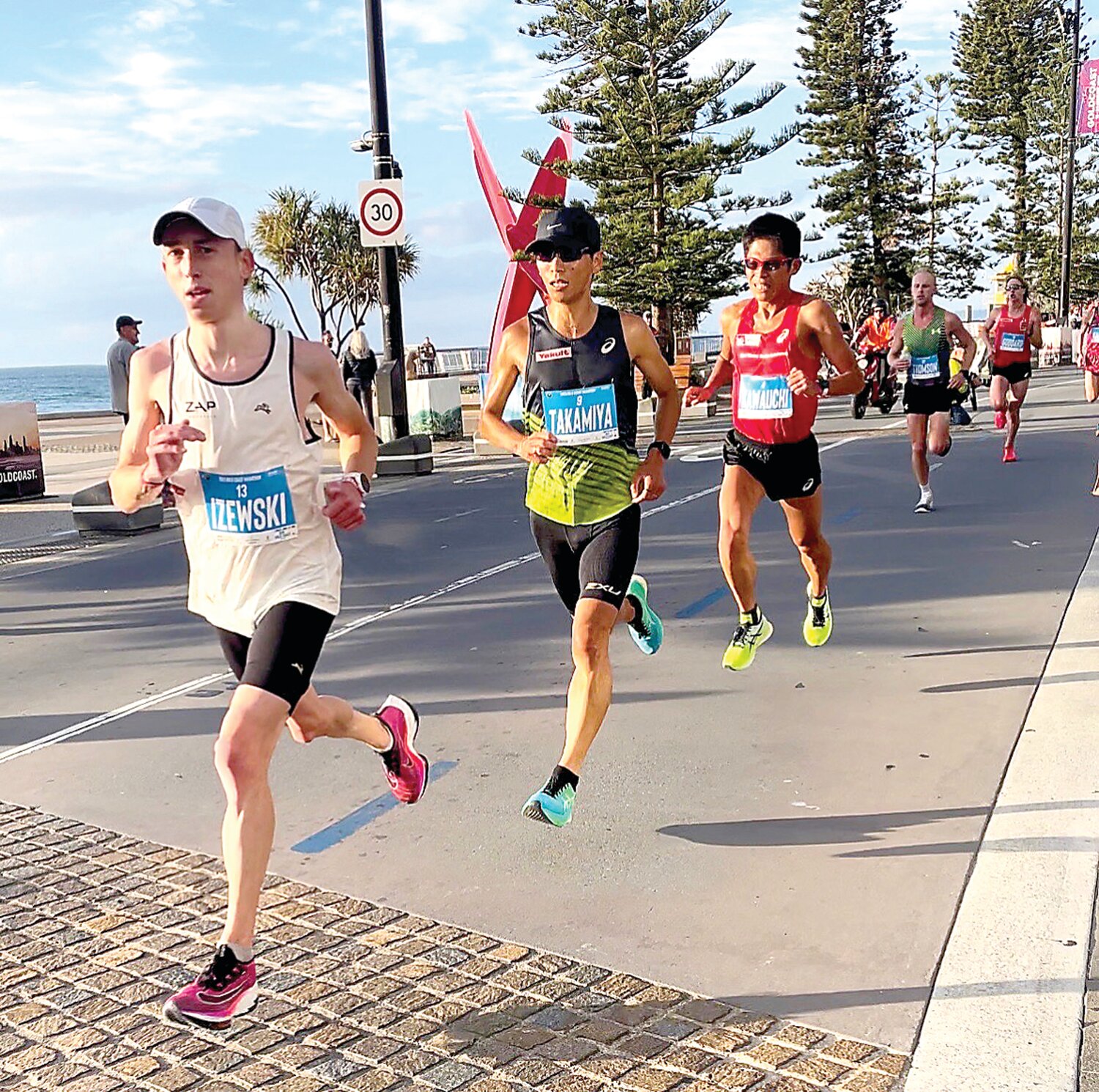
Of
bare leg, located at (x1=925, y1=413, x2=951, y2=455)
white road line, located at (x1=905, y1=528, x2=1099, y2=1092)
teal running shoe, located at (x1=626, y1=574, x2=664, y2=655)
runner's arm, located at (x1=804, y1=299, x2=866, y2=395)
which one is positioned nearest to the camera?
white road line, located at (x1=905, y1=528, x2=1099, y2=1092)

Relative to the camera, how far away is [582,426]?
17.0 ft

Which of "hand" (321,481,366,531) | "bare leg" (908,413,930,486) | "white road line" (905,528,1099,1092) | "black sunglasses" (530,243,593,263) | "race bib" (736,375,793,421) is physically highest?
"black sunglasses" (530,243,593,263)

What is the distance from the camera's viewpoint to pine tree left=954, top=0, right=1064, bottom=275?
48.6 meters

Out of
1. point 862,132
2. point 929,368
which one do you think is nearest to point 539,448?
point 929,368

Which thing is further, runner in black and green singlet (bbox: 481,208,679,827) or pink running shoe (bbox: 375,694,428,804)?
runner in black and green singlet (bbox: 481,208,679,827)

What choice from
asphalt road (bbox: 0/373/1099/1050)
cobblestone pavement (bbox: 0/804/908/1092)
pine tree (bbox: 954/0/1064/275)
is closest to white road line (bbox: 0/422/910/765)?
asphalt road (bbox: 0/373/1099/1050)

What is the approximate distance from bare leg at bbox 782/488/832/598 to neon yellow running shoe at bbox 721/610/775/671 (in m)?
0.45

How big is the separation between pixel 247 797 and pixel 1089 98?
32.7 meters

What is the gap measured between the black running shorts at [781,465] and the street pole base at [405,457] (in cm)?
1167

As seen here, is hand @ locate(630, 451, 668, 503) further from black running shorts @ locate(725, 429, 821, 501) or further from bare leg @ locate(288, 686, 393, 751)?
black running shorts @ locate(725, 429, 821, 501)

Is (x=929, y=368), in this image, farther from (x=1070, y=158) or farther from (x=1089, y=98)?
(x=1070, y=158)

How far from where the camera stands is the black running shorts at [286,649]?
3.71 meters

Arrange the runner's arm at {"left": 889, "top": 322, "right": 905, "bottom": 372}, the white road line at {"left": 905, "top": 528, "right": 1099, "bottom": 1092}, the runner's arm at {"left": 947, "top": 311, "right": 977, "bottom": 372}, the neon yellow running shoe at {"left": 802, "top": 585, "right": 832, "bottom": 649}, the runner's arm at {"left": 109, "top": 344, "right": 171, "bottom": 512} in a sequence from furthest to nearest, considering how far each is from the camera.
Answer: the runner's arm at {"left": 889, "top": 322, "right": 905, "bottom": 372}, the runner's arm at {"left": 947, "top": 311, "right": 977, "bottom": 372}, the neon yellow running shoe at {"left": 802, "top": 585, "right": 832, "bottom": 649}, the runner's arm at {"left": 109, "top": 344, "right": 171, "bottom": 512}, the white road line at {"left": 905, "top": 528, "right": 1099, "bottom": 1092}

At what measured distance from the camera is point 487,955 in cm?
382
